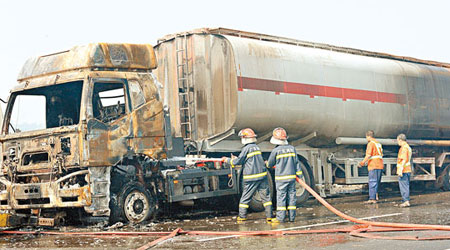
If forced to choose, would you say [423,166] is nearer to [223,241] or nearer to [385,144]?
[385,144]

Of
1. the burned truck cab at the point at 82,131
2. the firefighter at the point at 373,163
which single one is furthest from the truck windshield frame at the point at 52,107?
the firefighter at the point at 373,163

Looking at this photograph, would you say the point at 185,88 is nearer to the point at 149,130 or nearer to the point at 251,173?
the point at 149,130

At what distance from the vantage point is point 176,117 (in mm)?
12547

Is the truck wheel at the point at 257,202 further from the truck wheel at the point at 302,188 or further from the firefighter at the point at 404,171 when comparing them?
the firefighter at the point at 404,171

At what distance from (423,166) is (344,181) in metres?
3.70

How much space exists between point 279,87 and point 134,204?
4004mm

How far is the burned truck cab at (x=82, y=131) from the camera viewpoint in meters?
10.2

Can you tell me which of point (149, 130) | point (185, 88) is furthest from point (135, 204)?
point (185, 88)

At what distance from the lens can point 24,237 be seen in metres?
9.86

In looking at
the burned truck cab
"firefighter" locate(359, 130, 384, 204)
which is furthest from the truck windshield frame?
"firefighter" locate(359, 130, 384, 204)

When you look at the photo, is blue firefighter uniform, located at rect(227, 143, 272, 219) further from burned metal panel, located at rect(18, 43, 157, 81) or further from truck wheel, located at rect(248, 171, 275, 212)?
burned metal panel, located at rect(18, 43, 157, 81)

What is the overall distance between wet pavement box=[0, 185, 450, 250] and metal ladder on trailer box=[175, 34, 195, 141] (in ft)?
5.90

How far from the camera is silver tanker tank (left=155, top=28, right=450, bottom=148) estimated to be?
12.2m

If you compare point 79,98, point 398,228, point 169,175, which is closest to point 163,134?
point 169,175
